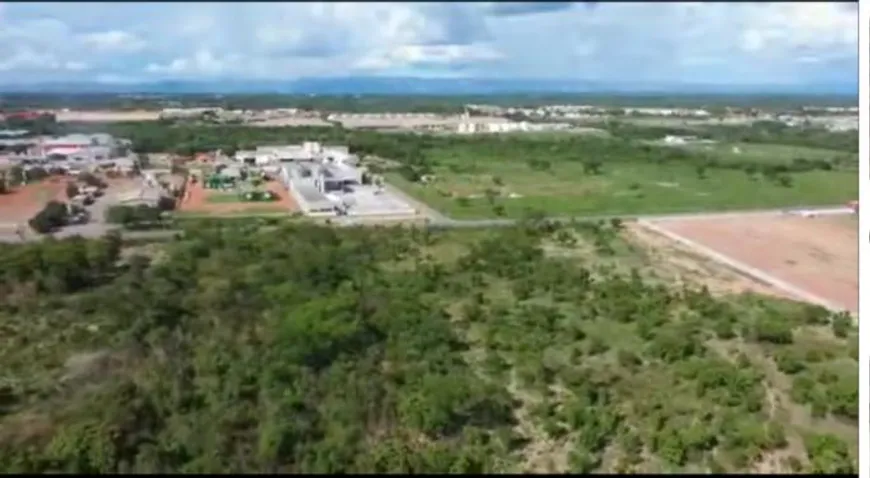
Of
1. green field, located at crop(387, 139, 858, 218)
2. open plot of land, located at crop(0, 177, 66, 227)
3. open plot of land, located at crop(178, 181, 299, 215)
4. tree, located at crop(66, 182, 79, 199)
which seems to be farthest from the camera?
green field, located at crop(387, 139, 858, 218)

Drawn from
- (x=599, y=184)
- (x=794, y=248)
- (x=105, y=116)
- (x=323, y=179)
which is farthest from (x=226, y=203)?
(x=794, y=248)

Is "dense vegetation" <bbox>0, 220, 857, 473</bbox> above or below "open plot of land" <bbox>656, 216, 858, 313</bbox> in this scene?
below

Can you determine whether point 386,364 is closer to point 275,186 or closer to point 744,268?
point 275,186

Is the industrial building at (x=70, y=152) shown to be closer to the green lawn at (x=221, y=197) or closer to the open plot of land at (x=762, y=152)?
the green lawn at (x=221, y=197)

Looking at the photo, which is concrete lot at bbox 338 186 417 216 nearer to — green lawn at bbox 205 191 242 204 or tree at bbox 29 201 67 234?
green lawn at bbox 205 191 242 204

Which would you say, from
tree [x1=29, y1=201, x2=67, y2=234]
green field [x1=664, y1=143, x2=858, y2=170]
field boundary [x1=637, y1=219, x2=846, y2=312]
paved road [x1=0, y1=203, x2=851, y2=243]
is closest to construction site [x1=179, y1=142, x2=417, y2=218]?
paved road [x1=0, y1=203, x2=851, y2=243]

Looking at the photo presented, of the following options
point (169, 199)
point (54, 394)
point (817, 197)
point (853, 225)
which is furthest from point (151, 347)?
point (817, 197)
